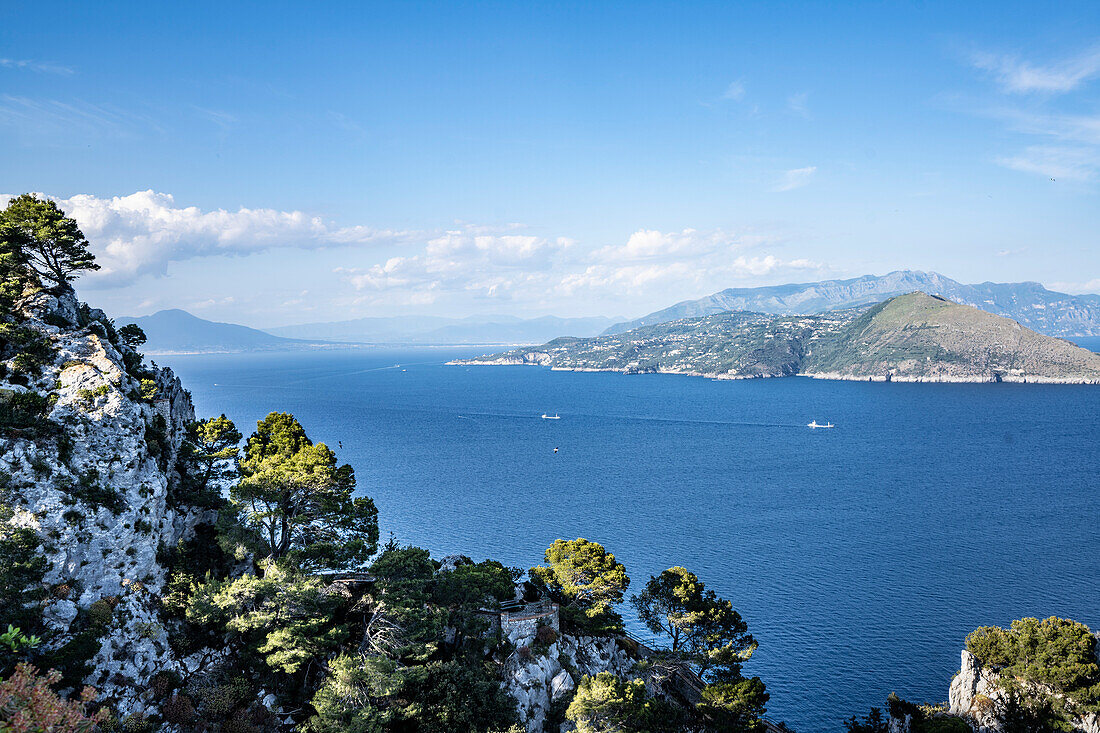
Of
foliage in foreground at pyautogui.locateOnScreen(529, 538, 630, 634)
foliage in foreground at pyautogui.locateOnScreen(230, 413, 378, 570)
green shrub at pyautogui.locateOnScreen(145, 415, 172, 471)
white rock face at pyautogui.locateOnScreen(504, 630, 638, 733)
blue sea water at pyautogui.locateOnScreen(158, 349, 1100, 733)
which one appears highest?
green shrub at pyautogui.locateOnScreen(145, 415, 172, 471)

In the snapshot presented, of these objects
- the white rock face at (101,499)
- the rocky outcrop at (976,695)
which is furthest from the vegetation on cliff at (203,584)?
the rocky outcrop at (976,695)

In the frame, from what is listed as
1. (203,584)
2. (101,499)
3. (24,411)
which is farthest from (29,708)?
(24,411)

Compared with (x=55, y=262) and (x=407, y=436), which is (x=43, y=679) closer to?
(x=55, y=262)

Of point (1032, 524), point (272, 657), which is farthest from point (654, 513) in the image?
point (272, 657)

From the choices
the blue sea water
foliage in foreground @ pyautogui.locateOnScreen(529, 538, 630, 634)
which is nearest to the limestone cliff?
foliage in foreground @ pyautogui.locateOnScreen(529, 538, 630, 634)

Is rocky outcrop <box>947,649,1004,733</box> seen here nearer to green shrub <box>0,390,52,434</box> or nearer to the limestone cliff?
the limestone cliff

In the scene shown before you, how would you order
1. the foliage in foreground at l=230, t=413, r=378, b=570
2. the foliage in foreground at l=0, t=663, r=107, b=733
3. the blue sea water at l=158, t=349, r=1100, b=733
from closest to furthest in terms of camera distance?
the foliage in foreground at l=0, t=663, r=107, b=733 < the foliage in foreground at l=230, t=413, r=378, b=570 < the blue sea water at l=158, t=349, r=1100, b=733
